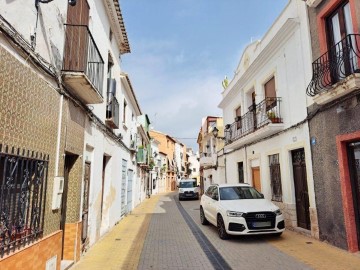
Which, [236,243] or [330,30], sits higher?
[330,30]

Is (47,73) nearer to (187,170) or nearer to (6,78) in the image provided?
(6,78)

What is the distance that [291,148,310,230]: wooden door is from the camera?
8.90 m

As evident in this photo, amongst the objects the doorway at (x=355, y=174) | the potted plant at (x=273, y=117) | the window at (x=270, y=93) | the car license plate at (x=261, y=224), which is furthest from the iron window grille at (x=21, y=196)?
the window at (x=270, y=93)

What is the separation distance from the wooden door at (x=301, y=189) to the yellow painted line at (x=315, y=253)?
0.73 meters

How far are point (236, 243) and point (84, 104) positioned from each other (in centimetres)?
542

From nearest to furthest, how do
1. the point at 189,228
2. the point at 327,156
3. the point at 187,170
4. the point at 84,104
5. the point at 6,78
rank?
1. the point at 6,78
2. the point at 84,104
3. the point at 327,156
4. the point at 189,228
5. the point at 187,170

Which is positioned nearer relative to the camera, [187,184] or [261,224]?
[261,224]

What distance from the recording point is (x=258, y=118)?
1202cm

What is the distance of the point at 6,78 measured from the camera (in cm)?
349

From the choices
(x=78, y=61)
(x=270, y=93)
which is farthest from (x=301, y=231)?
(x=78, y=61)

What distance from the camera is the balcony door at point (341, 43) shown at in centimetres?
648

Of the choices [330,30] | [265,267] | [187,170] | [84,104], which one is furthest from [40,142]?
[187,170]

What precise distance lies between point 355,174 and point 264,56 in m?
6.24

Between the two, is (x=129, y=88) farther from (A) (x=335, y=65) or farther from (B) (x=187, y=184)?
(B) (x=187, y=184)
